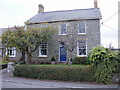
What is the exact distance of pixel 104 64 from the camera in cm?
795

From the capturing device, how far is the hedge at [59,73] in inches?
330

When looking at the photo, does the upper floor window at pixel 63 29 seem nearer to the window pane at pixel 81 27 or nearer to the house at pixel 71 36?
the house at pixel 71 36

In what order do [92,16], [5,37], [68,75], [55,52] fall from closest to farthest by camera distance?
1. [68,75]
2. [5,37]
3. [92,16]
4. [55,52]

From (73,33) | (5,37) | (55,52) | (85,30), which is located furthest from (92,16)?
(5,37)

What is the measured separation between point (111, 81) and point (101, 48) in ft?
8.64

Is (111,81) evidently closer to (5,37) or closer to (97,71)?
(97,71)

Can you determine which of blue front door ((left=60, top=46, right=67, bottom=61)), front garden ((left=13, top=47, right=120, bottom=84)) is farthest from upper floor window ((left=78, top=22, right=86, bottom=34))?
front garden ((left=13, top=47, right=120, bottom=84))

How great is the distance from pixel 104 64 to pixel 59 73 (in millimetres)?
3671

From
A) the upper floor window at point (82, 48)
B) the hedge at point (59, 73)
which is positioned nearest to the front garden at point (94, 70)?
the hedge at point (59, 73)

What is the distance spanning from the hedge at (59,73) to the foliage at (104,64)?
1.92ft

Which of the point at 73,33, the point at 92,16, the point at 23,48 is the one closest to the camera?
the point at 23,48

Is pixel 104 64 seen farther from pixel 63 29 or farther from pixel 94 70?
pixel 63 29

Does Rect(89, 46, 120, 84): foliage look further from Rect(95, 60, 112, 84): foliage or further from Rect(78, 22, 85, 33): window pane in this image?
Rect(78, 22, 85, 33): window pane

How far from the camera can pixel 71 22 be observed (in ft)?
52.0
